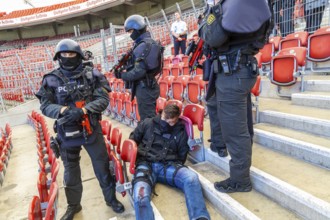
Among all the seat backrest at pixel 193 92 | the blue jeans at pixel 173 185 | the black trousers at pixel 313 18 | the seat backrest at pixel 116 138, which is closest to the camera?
the blue jeans at pixel 173 185

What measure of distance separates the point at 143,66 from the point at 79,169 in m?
1.19

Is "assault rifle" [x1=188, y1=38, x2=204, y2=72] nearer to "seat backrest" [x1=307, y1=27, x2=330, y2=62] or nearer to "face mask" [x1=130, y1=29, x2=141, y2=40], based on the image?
"face mask" [x1=130, y1=29, x2=141, y2=40]

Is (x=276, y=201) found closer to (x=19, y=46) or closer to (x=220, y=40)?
(x=220, y=40)

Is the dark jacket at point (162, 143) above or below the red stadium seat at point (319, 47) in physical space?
below

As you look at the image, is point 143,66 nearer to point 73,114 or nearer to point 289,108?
point 73,114

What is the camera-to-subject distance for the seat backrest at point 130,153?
6.70ft

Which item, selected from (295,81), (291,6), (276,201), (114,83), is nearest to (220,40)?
(276,201)

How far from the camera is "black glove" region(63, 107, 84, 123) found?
1.95m

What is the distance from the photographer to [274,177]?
183 cm

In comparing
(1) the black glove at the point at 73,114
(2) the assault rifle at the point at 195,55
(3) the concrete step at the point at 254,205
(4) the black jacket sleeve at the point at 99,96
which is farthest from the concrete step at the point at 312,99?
(1) the black glove at the point at 73,114

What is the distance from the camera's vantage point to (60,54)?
208cm

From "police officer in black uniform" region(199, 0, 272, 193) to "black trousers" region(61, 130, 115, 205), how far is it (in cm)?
111

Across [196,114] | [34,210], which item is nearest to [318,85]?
[196,114]

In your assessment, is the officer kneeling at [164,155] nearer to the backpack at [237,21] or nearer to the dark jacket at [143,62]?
the dark jacket at [143,62]
